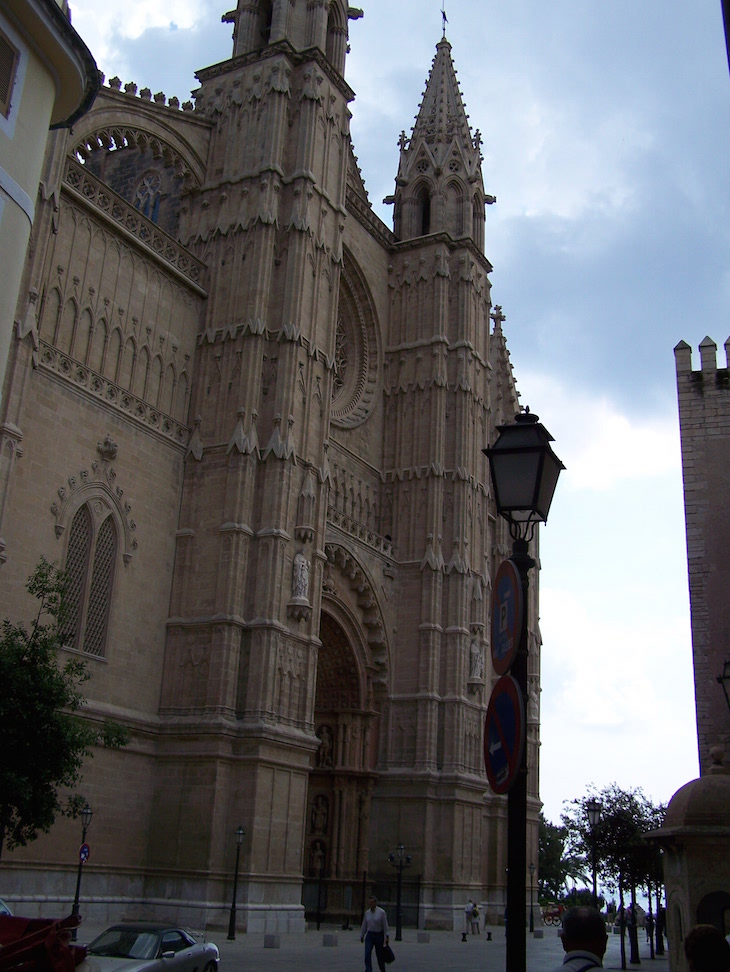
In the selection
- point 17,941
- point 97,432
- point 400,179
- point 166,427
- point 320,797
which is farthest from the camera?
point 400,179

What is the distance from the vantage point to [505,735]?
5.40 metres

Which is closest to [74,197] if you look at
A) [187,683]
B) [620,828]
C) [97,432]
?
[97,432]

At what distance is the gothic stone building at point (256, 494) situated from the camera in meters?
23.6

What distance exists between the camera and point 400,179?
42.9 m

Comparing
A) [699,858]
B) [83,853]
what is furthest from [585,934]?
[83,853]

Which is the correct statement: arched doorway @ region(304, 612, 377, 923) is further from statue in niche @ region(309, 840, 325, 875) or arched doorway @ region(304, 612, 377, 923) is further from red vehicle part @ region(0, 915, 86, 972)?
red vehicle part @ region(0, 915, 86, 972)

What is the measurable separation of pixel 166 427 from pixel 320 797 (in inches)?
533

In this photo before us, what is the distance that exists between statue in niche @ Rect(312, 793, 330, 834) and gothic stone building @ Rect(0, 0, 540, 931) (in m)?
0.07

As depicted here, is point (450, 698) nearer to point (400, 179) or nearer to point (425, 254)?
point (425, 254)

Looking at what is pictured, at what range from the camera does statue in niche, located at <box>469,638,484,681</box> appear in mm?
35656

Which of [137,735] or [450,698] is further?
[450,698]

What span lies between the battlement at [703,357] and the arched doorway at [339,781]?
43.5 feet

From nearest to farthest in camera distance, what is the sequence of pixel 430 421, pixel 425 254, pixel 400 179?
pixel 430 421 → pixel 425 254 → pixel 400 179

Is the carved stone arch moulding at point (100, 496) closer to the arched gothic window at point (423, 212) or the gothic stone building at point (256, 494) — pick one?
the gothic stone building at point (256, 494)
